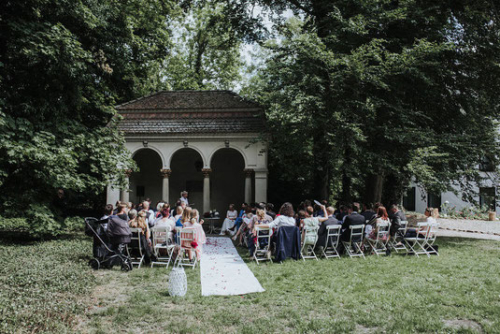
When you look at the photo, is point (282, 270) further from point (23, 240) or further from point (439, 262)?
point (23, 240)

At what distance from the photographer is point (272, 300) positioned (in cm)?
609

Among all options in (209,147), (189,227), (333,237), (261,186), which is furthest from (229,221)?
(189,227)

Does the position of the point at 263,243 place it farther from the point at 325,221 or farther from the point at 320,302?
the point at 320,302

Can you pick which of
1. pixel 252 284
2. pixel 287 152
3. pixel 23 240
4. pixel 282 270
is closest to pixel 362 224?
pixel 282 270

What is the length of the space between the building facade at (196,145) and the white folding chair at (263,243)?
6.89 metres

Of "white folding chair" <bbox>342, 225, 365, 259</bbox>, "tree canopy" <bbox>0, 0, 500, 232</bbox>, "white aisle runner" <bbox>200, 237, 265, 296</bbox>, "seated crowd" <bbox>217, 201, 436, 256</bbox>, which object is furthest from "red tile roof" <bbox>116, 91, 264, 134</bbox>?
"white folding chair" <bbox>342, 225, 365, 259</bbox>

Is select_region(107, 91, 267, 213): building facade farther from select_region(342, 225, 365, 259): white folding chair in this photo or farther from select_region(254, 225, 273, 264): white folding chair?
select_region(342, 225, 365, 259): white folding chair

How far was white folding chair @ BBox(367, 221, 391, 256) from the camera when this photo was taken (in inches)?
413

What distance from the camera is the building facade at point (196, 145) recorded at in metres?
18.0

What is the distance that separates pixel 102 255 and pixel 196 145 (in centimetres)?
1016

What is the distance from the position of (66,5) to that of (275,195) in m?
14.1

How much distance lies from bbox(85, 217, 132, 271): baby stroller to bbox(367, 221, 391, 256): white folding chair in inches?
261

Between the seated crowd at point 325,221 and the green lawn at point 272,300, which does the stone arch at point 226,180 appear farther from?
the green lawn at point 272,300

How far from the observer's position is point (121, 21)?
16.4 meters
